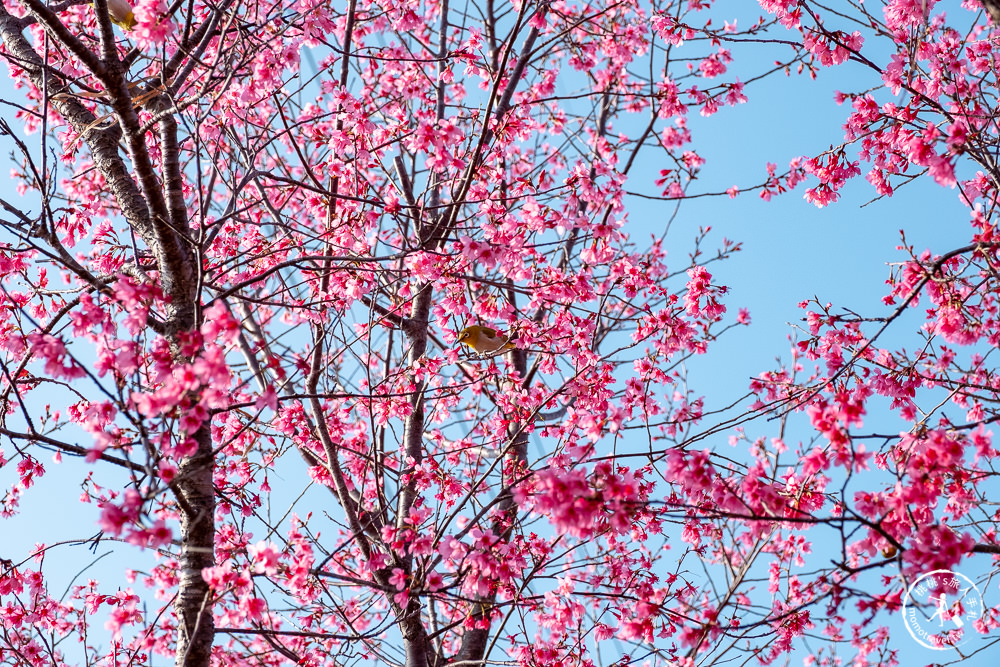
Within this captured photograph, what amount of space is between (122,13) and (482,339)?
2935mm

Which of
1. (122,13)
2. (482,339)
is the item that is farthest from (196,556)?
(122,13)

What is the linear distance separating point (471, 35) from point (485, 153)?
1.42m

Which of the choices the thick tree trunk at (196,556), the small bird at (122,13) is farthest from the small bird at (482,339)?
the small bird at (122,13)

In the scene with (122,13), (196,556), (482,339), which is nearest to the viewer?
(196,556)

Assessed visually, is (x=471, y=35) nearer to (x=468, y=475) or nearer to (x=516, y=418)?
(x=516, y=418)

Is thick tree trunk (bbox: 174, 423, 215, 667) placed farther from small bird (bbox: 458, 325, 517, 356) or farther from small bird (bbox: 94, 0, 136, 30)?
small bird (bbox: 94, 0, 136, 30)

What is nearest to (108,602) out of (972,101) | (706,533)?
(706,533)

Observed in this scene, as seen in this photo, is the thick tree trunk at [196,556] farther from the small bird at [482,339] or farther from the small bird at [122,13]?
the small bird at [122,13]

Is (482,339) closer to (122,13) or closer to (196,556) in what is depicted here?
(196,556)

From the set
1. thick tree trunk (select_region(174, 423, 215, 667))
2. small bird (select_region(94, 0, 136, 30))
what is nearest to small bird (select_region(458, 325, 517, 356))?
thick tree trunk (select_region(174, 423, 215, 667))

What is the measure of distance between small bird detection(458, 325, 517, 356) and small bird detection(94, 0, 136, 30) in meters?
2.73

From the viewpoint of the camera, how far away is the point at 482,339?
17.8 feet

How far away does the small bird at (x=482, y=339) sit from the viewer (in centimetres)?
537

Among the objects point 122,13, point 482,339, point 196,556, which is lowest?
point 196,556
